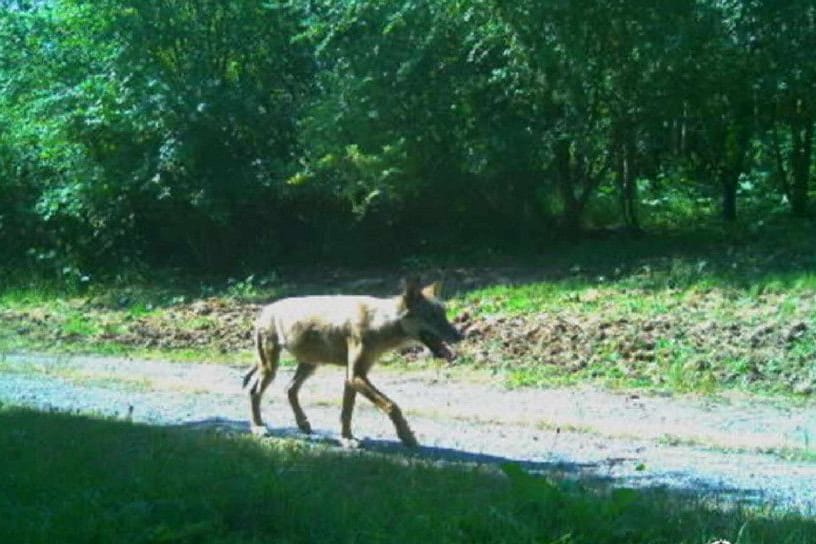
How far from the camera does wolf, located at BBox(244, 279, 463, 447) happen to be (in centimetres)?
1096

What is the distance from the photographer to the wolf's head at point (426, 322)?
10914mm

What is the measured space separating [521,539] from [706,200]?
61.3ft

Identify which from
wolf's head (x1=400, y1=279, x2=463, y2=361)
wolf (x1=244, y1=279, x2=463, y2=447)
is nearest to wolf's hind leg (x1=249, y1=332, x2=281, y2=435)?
wolf (x1=244, y1=279, x2=463, y2=447)

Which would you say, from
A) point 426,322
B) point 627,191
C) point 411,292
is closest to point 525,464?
point 426,322

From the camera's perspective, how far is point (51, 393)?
1418 centimetres

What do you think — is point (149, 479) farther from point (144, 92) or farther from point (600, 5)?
point (144, 92)

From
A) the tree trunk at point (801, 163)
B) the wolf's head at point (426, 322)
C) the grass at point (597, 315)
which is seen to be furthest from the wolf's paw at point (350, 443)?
the tree trunk at point (801, 163)

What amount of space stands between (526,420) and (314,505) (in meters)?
5.54

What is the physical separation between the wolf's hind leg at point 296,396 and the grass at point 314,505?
2877 mm

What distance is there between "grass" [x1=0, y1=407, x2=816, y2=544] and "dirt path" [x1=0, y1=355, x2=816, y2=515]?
49.6 inches

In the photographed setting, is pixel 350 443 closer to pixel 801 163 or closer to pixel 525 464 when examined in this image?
pixel 525 464

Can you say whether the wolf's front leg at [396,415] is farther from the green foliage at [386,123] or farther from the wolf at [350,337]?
the green foliage at [386,123]

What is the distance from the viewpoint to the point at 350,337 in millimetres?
11383

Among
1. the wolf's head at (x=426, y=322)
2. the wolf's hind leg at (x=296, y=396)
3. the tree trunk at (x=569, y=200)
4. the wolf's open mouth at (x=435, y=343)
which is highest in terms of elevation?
the tree trunk at (x=569, y=200)
